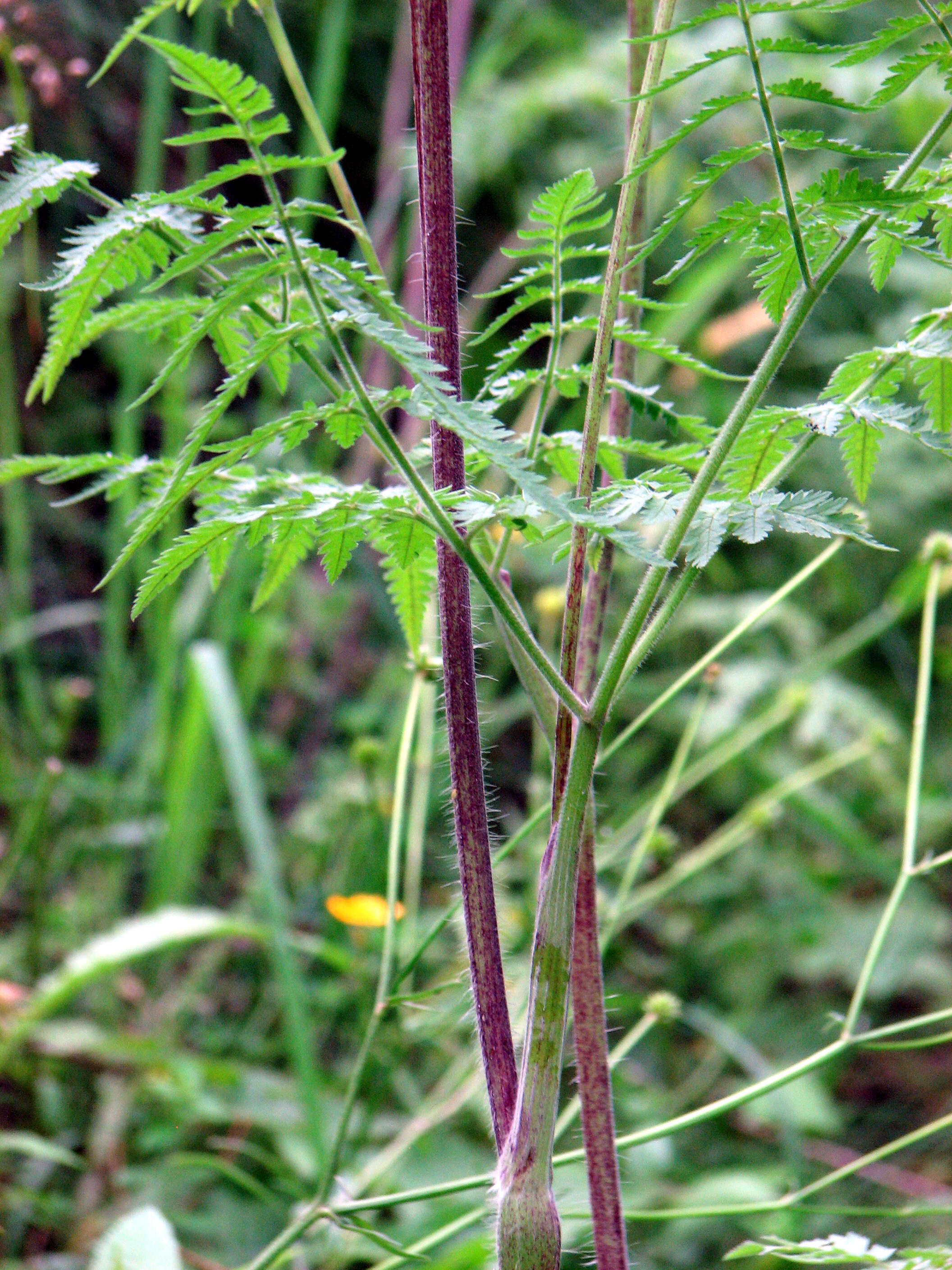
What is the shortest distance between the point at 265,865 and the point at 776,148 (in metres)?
0.74

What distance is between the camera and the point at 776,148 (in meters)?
0.35

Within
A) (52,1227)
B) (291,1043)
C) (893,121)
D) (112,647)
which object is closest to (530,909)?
(291,1043)

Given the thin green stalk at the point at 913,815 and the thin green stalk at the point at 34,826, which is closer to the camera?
the thin green stalk at the point at 913,815

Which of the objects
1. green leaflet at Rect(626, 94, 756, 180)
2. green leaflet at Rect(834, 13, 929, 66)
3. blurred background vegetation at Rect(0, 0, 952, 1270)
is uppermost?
green leaflet at Rect(834, 13, 929, 66)

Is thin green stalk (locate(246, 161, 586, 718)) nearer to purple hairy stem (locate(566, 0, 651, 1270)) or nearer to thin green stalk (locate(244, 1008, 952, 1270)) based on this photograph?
purple hairy stem (locate(566, 0, 651, 1270))

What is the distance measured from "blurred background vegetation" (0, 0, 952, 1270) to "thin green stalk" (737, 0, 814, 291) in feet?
1.35

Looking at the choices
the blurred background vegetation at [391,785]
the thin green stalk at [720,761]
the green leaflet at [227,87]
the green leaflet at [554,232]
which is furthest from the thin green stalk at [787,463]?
the thin green stalk at [720,761]

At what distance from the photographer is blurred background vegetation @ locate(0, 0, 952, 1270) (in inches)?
43.4

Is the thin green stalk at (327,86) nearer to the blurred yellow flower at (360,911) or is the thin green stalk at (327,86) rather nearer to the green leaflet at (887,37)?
the blurred yellow flower at (360,911)

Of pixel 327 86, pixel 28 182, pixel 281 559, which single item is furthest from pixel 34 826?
pixel 327 86

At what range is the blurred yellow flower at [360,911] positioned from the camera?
96 cm

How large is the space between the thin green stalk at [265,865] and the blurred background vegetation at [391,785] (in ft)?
0.04

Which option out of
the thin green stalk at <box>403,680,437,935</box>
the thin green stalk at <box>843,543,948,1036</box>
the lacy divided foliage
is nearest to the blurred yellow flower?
the thin green stalk at <box>403,680,437,935</box>

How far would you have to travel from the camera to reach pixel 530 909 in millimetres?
1166
